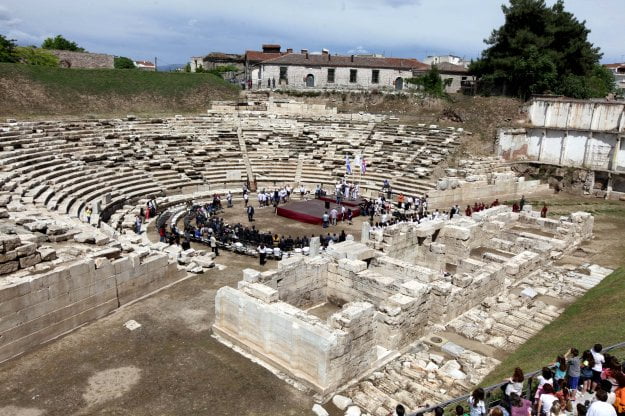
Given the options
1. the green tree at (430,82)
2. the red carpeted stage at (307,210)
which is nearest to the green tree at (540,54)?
the green tree at (430,82)

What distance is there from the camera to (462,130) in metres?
38.4

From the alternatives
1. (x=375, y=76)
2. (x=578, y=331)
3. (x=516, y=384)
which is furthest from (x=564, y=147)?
(x=516, y=384)

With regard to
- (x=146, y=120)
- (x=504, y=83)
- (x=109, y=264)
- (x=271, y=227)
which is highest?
(x=504, y=83)

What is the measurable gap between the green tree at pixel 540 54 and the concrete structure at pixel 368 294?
2408cm

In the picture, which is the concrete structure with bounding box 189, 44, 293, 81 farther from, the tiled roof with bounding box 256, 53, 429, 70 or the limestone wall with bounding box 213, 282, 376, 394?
the limestone wall with bounding box 213, 282, 376, 394

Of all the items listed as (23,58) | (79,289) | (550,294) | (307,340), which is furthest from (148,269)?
(23,58)

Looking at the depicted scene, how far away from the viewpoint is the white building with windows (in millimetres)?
51875

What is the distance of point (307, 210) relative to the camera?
28.4m

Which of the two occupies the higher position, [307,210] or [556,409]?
[556,409]

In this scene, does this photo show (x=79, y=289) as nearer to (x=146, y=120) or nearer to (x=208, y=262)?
(x=208, y=262)

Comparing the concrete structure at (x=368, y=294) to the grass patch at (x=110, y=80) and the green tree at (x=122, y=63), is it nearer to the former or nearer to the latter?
the grass patch at (x=110, y=80)

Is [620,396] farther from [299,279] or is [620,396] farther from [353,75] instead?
[353,75]

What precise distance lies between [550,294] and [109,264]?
1538cm

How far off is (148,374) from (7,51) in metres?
47.8
